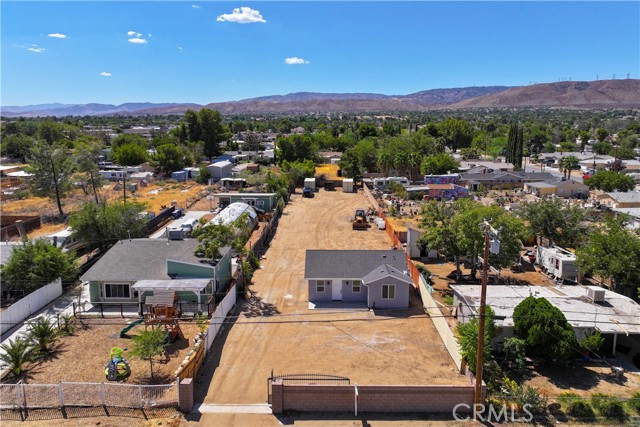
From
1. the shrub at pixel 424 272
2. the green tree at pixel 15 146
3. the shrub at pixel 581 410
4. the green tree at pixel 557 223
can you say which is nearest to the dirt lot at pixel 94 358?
the shrub at pixel 424 272

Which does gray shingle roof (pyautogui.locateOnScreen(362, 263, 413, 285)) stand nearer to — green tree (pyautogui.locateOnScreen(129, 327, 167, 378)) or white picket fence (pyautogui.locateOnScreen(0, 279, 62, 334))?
green tree (pyautogui.locateOnScreen(129, 327, 167, 378))

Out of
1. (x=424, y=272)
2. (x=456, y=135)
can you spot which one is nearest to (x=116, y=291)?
(x=424, y=272)

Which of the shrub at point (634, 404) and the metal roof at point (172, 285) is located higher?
the metal roof at point (172, 285)

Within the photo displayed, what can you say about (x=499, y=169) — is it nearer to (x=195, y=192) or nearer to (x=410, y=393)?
(x=195, y=192)

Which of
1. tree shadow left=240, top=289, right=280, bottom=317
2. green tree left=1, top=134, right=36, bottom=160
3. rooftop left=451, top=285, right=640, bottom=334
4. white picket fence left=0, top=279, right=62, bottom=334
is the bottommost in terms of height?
tree shadow left=240, top=289, right=280, bottom=317

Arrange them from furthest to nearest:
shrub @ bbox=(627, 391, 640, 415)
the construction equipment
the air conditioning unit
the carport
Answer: the construction equipment, the carport, the air conditioning unit, shrub @ bbox=(627, 391, 640, 415)

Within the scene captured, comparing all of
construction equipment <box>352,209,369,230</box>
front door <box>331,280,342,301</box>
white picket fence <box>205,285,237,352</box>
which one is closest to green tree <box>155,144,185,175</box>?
construction equipment <box>352,209,369,230</box>

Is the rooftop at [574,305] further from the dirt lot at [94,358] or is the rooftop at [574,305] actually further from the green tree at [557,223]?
the dirt lot at [94,358]
